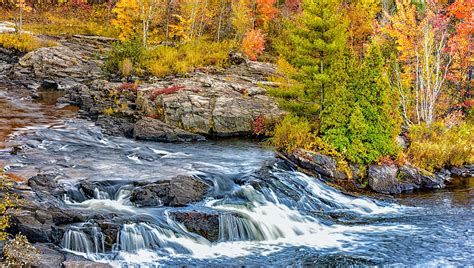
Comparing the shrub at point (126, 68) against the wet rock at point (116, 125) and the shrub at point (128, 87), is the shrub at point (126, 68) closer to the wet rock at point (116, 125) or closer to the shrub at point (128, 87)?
the shrub at point (128, 87)

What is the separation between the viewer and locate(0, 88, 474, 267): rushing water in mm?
13133

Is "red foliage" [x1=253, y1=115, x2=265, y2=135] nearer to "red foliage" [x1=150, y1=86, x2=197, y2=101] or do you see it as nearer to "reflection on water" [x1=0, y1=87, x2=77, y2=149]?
"red foliage" [x1=150, y1=86, x2=197, y2=101]

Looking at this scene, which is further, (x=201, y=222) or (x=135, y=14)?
(x=135, y=14)

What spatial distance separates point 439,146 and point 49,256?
18874 millimetres

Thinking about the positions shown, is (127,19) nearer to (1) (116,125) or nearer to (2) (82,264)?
(1) (116,125)

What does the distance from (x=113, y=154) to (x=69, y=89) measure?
1561 centimetres

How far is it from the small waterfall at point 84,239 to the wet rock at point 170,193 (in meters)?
2.63

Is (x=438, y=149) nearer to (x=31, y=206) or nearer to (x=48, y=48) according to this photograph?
(x=31, y=206)

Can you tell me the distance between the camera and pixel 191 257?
514 inches

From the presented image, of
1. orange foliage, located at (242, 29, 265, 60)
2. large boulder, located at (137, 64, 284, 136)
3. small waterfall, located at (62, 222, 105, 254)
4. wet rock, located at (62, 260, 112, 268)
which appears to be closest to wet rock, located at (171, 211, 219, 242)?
small waterfall, located at (62, 222, 105, 254)

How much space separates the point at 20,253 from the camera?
34.1 ft

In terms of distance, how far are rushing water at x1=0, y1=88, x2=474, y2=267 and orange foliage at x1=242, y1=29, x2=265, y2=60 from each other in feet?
79.5

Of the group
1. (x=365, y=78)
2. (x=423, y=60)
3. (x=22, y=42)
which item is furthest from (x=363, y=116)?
(x=22, y=42)

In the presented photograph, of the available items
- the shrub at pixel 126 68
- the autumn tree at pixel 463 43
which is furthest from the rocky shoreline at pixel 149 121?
the autumn tree at pixel 463 43
